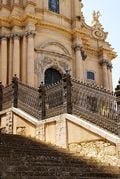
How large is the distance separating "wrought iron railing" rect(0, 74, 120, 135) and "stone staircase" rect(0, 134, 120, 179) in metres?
2.49

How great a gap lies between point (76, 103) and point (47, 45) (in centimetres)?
1168

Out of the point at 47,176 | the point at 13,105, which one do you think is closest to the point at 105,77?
the point at 13,105

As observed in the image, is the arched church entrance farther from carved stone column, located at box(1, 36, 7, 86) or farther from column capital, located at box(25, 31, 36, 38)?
carved stone column, located at box(1, 36, 7, 86)

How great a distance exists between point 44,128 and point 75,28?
13.6m

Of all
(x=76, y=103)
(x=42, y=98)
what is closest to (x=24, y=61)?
(x=42, y=98)

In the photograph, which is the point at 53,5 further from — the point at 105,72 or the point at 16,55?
the point at 105,72

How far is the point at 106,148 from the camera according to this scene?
37.6 feet

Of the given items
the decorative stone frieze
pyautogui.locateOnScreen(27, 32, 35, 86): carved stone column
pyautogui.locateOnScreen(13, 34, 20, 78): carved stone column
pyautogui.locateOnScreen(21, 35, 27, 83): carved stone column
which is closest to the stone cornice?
the decorative stone frieze

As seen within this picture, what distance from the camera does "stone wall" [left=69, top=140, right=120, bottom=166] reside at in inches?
438

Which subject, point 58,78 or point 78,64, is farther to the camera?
point 58,78

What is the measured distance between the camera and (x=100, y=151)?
11648 mm

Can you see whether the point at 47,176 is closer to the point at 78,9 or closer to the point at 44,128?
the point at 44,128

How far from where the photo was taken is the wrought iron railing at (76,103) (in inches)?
523

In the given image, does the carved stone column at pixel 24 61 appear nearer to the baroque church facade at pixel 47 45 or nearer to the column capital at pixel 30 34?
the baroque church facade at pixel 47 45
